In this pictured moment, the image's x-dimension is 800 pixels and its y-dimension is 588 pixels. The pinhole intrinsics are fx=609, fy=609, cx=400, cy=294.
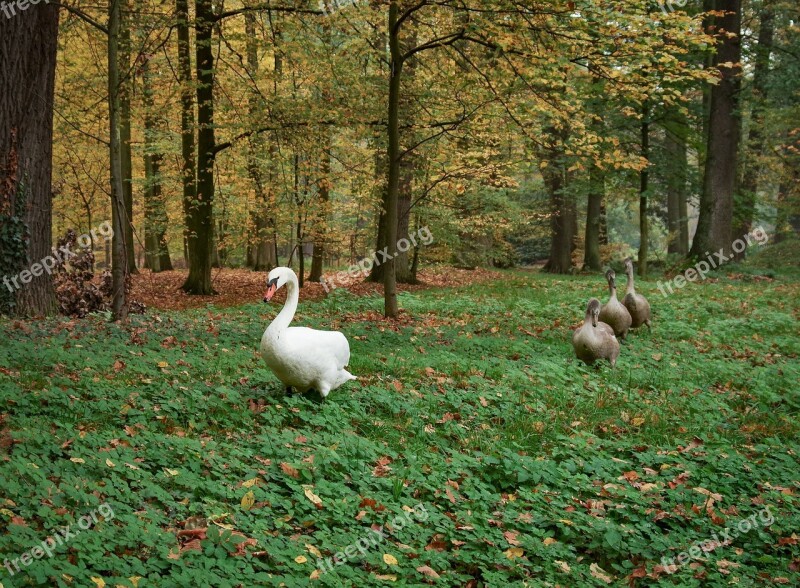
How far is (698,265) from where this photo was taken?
810 inches

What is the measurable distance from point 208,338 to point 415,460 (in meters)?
4.99

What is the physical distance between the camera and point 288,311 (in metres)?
6.20

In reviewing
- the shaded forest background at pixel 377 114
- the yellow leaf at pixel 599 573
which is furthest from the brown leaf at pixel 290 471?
the shaded forest background at pixel 377 114

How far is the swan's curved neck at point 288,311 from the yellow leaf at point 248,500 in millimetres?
1945

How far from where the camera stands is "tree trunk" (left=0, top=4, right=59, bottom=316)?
29.9ft

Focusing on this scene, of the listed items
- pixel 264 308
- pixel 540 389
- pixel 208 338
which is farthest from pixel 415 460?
pixel 264 308

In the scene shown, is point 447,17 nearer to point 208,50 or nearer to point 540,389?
point 208,50

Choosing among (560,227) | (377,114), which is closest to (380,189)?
(377,114)

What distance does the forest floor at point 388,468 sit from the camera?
12.3 feet
